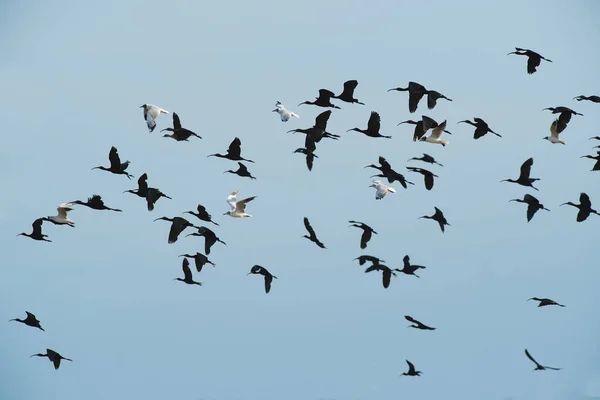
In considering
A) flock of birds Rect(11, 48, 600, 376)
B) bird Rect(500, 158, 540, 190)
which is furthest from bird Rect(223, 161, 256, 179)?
bird Rect(500, 158, 540, 190)

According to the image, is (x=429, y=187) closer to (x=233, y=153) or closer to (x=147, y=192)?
(x=233, y=153)

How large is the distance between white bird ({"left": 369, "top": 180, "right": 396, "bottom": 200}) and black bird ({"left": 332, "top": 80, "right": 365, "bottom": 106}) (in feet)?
11.2

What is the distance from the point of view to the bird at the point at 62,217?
50.9 m

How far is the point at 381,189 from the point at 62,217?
13.1 metres

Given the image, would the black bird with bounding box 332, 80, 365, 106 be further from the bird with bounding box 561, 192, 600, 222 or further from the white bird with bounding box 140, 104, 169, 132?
the bird with bounding box 561, 192, 600, 222

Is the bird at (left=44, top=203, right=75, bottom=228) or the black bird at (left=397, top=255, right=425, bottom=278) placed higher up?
the bird at (left=44, top=203, right=75, bottom=228)

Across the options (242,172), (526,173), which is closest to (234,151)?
(242,172)

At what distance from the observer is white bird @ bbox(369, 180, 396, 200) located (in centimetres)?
4747

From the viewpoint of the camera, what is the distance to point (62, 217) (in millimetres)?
51312

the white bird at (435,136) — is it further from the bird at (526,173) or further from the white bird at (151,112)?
the white bird at (151,112)

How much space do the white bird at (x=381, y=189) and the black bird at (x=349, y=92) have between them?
3.40 m

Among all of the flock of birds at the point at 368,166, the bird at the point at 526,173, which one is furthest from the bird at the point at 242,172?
the bird at the point at 526,173

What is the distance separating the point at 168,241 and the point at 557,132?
1535 centimetres

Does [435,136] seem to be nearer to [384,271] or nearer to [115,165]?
[384,271]
